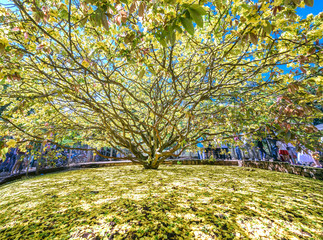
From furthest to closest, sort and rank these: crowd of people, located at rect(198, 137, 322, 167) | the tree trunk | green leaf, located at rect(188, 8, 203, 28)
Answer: crowd of people, located at rect(198, 137, 322, 167) → the tree trunk → green leaf, located at rect(188, 8, 203, 28)

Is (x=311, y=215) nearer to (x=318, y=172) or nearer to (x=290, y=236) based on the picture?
(x=290, y=236)

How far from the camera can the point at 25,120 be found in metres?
3.41

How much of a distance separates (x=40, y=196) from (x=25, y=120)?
2.41 metres

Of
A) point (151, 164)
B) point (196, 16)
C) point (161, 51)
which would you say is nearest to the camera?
point (196, 16)

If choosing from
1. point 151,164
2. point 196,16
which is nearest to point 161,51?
point 196,16

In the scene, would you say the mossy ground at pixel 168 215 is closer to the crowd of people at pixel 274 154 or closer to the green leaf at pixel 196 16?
the green leaf at pixel 196 16

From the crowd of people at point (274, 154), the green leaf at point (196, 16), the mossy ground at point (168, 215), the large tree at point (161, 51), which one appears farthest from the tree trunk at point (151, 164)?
the green leaf at point (196, 16)

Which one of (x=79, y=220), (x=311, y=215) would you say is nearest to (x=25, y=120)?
(x=79, y=220)

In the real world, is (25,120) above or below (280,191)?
above

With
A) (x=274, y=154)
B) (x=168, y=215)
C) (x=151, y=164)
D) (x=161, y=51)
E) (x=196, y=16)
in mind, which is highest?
(x=161, y=51)

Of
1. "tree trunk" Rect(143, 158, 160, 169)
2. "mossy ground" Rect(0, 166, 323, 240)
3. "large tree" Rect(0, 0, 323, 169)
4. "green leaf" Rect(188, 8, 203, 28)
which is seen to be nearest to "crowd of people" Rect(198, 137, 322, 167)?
"tree trunk" Rect(143, 158, 160, 169)

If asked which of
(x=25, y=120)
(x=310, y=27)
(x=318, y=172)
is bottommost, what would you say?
(x=318, y=172)

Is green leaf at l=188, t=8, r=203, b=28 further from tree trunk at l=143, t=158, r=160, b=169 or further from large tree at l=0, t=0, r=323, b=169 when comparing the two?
tree trunk at l=143, t=158, r=160, b=169

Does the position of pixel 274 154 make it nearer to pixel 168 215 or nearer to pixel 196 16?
pixel 168 215
